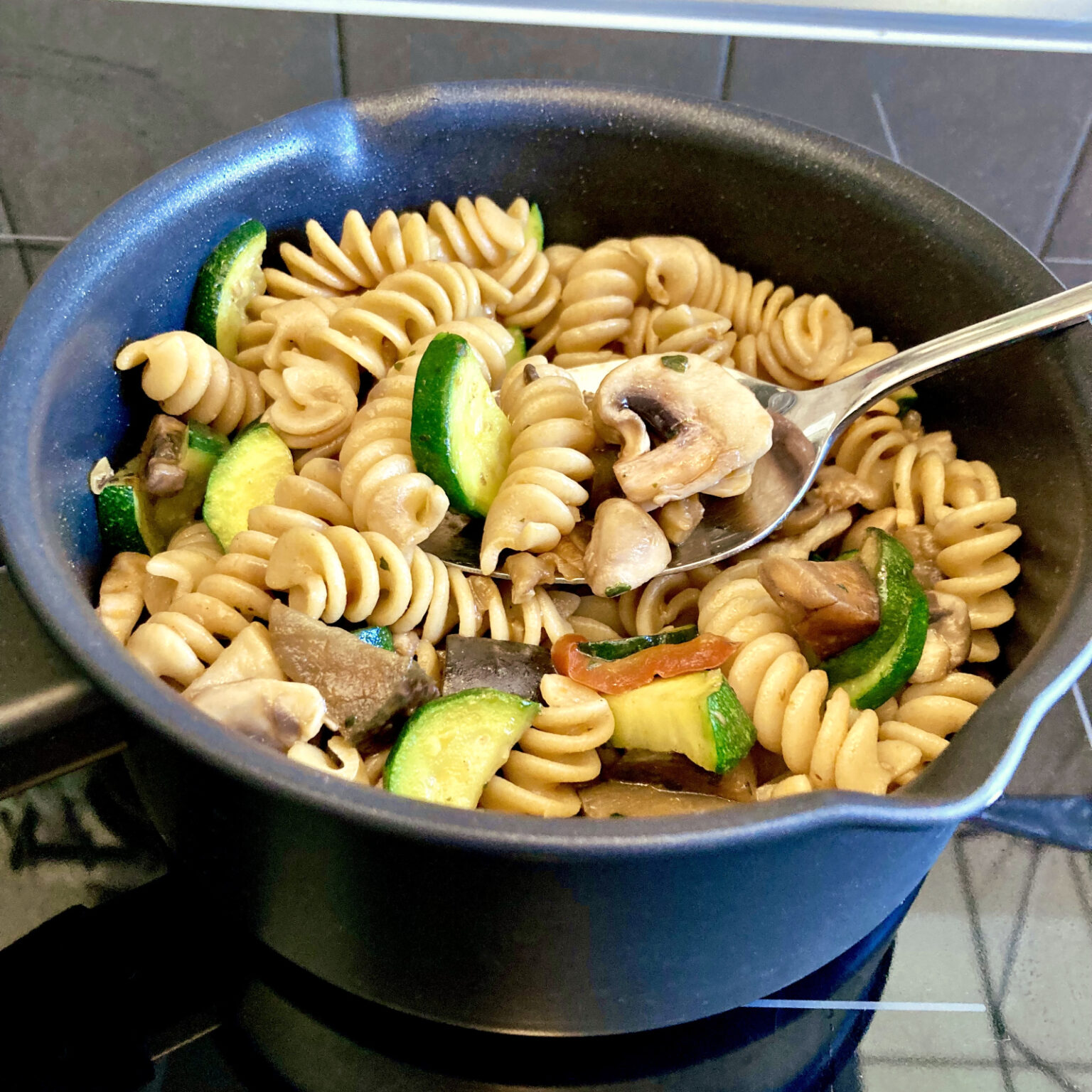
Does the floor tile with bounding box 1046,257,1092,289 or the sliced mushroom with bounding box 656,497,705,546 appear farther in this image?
the floor tile with bounding box 1046,257,1092,289

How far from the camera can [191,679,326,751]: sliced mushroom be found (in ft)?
3.14

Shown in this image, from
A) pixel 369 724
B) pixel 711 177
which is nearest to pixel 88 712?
pixel 369 724

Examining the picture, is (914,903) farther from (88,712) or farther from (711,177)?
(711,177)

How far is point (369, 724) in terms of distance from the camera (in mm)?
1019

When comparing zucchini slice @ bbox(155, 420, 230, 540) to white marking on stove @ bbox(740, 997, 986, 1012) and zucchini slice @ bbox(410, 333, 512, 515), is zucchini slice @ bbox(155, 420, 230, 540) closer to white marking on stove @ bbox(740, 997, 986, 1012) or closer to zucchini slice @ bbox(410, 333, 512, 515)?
zucchini slice @ bbox(410, 333, 512, 515)

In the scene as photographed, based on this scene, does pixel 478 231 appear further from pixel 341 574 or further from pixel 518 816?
pixel 518 816

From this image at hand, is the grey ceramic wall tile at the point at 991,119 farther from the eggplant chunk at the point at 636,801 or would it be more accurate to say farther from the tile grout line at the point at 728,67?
the eggplant chunk at the point at 636,801

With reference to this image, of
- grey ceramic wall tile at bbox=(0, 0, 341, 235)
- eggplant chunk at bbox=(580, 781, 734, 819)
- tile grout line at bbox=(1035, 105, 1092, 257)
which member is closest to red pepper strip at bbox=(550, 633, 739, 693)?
eggplant chunk at bbox=(580, 781, 734, 819)

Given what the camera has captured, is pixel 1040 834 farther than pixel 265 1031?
Yes

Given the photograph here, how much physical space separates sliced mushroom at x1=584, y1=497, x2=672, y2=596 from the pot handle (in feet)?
1.75

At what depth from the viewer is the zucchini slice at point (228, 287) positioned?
4.56 ft

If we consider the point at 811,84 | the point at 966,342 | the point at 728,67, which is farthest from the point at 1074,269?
the point at 966,342

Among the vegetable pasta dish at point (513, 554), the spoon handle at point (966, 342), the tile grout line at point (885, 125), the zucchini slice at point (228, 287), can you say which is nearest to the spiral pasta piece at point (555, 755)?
the vegetable pasta dish at point (513, 554)

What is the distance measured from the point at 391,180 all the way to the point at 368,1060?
121 cm
